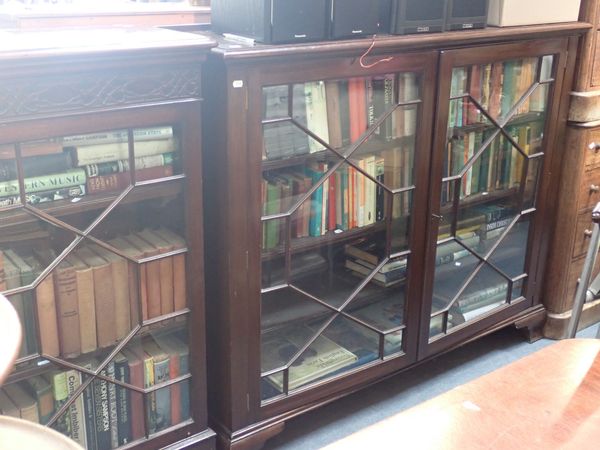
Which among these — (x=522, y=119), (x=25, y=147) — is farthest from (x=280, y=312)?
(x=522, y=119)

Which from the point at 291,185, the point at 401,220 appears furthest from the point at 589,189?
the point at 291,185

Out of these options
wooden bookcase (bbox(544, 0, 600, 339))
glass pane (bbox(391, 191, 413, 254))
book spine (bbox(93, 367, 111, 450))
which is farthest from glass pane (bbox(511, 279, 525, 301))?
book spine (bbox(93, 367, 111, 450))

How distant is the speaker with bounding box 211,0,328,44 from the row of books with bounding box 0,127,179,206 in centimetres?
32

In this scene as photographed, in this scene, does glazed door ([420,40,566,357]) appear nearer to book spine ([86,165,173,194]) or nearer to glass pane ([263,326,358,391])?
glass pane ([263,326,358,391])

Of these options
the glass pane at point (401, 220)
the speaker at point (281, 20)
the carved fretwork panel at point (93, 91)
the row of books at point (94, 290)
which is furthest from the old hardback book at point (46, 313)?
the glass pane at point (401, 220)

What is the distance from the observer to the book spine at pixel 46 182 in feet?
4.28

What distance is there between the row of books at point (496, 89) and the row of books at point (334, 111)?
17cm

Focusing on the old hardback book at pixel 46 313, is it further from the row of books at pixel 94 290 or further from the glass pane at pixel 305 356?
the glass pane at pixel 305 356

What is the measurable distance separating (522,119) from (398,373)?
860mm

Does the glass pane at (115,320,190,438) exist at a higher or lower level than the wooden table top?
lower

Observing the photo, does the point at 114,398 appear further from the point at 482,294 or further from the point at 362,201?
the point at 482,294

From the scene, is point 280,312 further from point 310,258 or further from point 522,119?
point 522,119

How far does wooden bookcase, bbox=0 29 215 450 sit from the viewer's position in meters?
1.29

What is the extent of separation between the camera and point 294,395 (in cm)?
185
